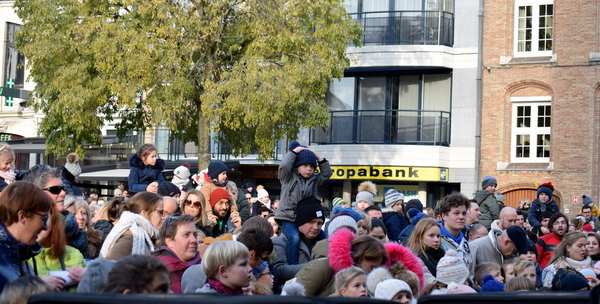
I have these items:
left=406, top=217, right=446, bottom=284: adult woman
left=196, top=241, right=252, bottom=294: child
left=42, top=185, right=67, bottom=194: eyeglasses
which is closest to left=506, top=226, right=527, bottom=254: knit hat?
left=406, top=217, right=446, bottom=284: adult woman

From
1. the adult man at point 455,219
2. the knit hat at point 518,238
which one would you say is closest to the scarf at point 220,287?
the adult man at point 455,219

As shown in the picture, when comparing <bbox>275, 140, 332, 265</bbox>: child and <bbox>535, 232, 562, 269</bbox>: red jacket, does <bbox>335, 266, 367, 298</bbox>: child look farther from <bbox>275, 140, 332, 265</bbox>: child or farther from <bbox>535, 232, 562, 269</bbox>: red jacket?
<bbox>535, 232, 562, 269</bbox>: red jacket

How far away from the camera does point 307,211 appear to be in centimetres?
777

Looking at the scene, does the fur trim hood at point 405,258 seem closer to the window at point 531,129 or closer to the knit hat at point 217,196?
the knit hat at point 217,196

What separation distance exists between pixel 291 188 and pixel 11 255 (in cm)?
423

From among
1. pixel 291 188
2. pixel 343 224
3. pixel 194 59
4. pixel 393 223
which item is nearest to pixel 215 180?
pixel 291 188

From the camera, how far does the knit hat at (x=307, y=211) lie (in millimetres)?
7742

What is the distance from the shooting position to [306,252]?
25.2ft

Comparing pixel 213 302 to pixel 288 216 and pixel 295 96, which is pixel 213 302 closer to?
pixel 288 216

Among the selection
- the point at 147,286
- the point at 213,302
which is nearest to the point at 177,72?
the point at 147,286

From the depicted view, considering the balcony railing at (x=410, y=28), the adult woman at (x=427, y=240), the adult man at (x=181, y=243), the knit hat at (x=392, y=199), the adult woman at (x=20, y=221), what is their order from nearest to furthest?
the adult woman at (x=20, y=221) → the adult man at (x=181, y=243) → the adult woman at (x=427, y=240) → the knit hat at (x=392, y=199) → the balcony railing at (x=410, y=28)

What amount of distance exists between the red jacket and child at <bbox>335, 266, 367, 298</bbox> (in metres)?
6.74

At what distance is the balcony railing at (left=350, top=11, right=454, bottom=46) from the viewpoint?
26.8m

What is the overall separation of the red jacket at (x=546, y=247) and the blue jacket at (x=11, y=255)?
866cm
